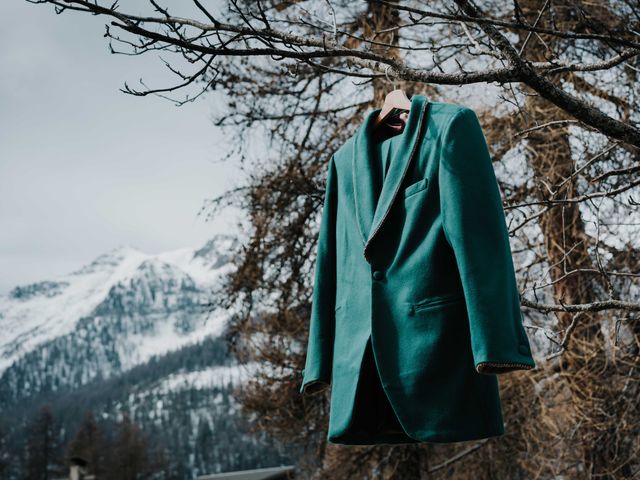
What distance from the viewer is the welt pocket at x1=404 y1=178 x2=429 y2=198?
71.4 inches

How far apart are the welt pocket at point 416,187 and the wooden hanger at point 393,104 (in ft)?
1.15

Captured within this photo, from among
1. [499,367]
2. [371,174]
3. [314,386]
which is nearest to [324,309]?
[314,386]

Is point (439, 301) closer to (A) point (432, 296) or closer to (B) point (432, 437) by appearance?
(A) point (432, 296)

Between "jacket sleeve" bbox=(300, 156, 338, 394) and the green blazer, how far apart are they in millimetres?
14

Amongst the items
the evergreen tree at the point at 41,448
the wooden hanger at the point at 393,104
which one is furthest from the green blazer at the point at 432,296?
the evergreen tree at the point at 41,448

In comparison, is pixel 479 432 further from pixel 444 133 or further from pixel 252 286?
pixel 252 286

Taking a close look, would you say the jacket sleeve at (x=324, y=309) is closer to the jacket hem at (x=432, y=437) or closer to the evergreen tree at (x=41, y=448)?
the jacket hem at (x=432, y=437)

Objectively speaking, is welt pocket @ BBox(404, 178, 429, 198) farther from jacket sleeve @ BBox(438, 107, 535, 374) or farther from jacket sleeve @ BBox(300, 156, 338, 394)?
jacket sleeve @ BBox(300, 156, 338, 394)

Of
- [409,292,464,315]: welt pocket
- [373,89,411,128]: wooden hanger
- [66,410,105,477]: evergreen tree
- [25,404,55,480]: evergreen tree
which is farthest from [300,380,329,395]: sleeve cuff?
[25,404,55,480]: evergreen tree

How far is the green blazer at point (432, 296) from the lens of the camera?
1.63 metres

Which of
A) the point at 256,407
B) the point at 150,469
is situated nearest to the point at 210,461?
the point at 150,469

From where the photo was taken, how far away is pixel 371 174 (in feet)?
6.52

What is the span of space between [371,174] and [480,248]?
46 cm

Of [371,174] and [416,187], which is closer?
[416,187]
